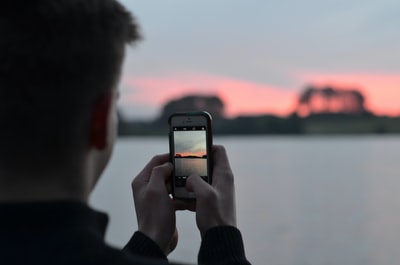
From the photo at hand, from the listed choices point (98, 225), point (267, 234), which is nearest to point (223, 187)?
point (98, 225)

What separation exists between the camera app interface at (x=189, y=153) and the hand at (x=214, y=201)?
0.80 ft

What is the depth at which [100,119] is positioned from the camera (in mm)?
1408

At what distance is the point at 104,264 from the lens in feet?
4.07

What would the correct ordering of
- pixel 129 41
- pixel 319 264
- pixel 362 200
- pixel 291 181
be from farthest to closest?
pixel 291 181 < pixel 362 200 < pixel 319 264 < pixel 129 41

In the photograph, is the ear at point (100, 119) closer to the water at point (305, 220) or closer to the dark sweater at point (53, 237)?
the dark sweater at point (53, 237)

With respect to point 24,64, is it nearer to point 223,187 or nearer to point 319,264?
point 223,187

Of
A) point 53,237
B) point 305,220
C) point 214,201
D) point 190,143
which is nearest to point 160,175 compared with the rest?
point 214,201

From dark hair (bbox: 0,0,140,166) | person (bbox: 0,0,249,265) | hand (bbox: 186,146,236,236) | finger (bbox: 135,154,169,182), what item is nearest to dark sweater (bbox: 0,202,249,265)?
person (bbox: 0,0,249,265)

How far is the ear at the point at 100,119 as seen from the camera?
1403 millimetres

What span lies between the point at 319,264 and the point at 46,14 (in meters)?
30.9

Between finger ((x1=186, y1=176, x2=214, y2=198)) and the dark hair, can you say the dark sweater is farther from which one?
finger ((x1=186, y1=176, x2=214, y2=198))

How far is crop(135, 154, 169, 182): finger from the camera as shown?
2184 mm

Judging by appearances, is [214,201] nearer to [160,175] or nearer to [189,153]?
[160,175]

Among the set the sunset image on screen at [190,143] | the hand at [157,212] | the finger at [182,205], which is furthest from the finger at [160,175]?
the sunset image on screen at [190,143]
